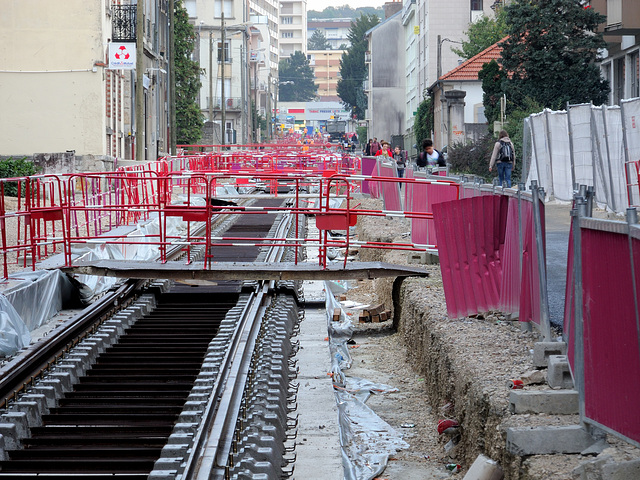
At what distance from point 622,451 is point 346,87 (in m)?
141

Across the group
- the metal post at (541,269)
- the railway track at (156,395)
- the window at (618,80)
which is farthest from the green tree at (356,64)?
the metal post at (541,269)

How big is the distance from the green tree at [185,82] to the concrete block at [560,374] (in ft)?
180

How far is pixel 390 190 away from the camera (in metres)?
22.2

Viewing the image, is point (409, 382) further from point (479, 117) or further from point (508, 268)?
point (479, 117)

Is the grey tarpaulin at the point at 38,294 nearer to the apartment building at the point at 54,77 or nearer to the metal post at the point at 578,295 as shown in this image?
the metal post at the point at 578,295

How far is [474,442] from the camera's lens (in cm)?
702

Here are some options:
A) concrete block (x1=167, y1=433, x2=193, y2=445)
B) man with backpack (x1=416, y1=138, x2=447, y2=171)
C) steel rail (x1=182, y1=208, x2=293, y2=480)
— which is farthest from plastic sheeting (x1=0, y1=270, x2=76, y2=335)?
man with backpack (x1=416, y1=138, x2=447, y2=171)

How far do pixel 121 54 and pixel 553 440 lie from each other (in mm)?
30067

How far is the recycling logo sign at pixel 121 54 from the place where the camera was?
33.7 meters

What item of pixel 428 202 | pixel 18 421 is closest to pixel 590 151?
pixel 428 202

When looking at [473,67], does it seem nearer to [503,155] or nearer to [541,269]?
[503,155]

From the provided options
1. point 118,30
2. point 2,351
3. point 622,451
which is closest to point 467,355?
point 622,451

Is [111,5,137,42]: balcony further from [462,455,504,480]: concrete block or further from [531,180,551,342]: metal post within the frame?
[462,455,504,480]: concrete block

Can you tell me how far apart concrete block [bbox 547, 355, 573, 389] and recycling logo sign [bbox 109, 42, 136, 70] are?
2879cm
